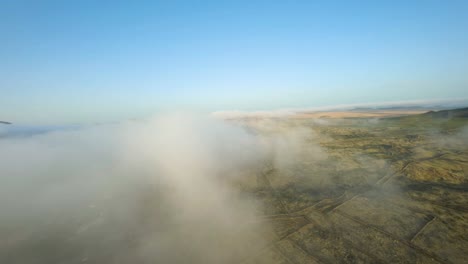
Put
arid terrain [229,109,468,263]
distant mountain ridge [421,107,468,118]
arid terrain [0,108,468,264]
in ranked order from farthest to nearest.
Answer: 1. distant mountain ridge [421,107,468,118]
2. arid terrain [0,108,468,264]
3. arid terrain [229,109,468,263]

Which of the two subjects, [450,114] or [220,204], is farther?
[450,114]

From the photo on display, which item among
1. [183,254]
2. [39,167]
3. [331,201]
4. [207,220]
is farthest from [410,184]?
[39,167]

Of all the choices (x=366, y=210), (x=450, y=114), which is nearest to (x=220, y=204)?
(x=366, y=210)

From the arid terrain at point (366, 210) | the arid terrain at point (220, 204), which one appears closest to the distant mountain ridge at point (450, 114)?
the arid terrain at point (220, 204)

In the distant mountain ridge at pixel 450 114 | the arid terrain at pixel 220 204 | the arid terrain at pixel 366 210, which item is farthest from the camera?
the distant mountain ridge at pixel 450 114

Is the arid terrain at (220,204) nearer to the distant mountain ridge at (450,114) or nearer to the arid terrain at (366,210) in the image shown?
the arid terrain at (366,210)

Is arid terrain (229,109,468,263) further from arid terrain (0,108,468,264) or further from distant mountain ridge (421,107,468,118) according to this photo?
distant mountain ridge (421,107,468,118)

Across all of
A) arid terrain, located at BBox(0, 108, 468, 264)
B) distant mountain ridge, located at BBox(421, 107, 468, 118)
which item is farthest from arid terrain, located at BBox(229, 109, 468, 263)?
distant mountain ridge, located at BBox(421, 107, 468, 118)

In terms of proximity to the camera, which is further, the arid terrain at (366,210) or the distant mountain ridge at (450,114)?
the distant mountain ridge at (450,114)

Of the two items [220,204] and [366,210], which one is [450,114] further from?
[220,204]
